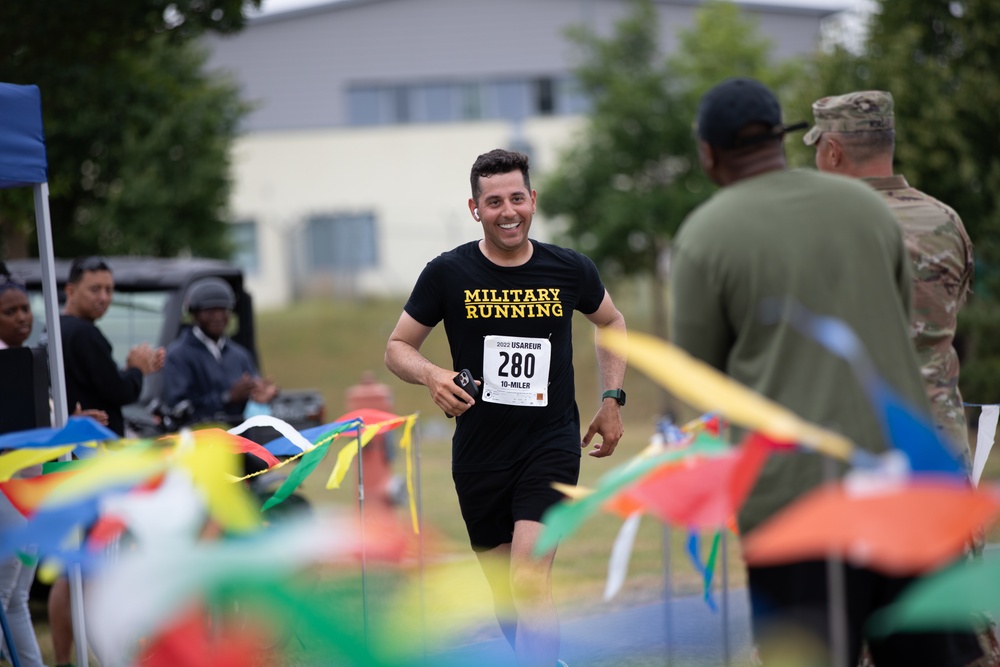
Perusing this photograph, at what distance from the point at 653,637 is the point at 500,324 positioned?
2.67m

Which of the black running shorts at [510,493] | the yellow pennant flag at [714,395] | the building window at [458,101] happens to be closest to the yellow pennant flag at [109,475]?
the yellow pennant flag at [714,395]

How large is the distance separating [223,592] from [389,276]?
130 ft

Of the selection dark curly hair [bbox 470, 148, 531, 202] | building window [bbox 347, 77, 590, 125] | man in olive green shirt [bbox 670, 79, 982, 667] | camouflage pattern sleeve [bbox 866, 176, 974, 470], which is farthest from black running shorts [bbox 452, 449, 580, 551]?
building window [bbox 347, 77, 590, 125]

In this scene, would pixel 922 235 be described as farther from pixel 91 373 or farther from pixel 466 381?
pixel 91 373

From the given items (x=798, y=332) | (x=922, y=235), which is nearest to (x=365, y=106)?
(x=922, y=235)

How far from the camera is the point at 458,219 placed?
4241 centimetres

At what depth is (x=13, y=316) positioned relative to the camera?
6648 mm

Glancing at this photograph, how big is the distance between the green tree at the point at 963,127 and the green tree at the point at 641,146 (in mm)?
8741

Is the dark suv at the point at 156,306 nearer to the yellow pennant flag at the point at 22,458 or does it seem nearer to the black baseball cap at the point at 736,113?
the yellow pennant flag at the point at 22,458

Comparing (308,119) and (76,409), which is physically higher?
(308,119)

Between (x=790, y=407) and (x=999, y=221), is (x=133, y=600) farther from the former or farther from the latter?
(x=999, y=221)

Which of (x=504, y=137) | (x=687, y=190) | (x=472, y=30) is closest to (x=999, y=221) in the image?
(x=687, y=190)

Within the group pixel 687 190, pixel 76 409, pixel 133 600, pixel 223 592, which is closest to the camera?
pixel 133 600

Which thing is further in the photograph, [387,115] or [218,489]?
[387,115]
